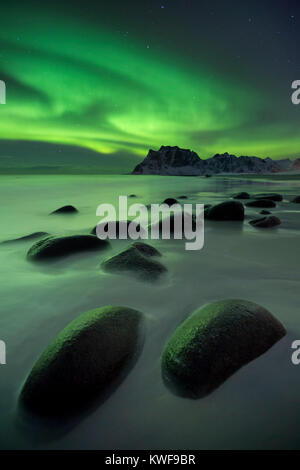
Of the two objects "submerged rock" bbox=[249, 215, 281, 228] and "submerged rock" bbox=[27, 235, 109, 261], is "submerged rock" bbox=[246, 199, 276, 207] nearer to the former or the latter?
"submerged rock" bbox=[249, 215, 281, 228]

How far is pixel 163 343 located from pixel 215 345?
44cm

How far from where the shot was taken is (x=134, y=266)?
3.14 meters

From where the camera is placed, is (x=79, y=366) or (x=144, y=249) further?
(x=144, y=249)

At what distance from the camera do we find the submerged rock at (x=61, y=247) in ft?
12.1

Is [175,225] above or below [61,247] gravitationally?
above

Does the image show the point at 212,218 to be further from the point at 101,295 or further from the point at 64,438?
the point at 64,438

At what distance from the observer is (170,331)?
2021mm

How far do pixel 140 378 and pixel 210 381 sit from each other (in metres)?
0.41

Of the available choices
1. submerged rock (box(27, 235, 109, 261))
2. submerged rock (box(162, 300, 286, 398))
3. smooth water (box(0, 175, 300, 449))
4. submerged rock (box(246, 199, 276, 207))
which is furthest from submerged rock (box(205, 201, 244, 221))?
submerged rock (box(162, 300, 286, 398))

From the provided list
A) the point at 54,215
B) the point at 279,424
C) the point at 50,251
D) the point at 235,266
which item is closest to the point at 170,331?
the point at 279,424

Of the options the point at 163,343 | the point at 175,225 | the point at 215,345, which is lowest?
the point at 163,343

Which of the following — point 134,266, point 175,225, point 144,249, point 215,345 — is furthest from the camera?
point 175,225

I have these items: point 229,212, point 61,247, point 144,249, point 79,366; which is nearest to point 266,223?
point 229,212

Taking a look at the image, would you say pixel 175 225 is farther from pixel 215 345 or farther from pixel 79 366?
pixel 79 366
